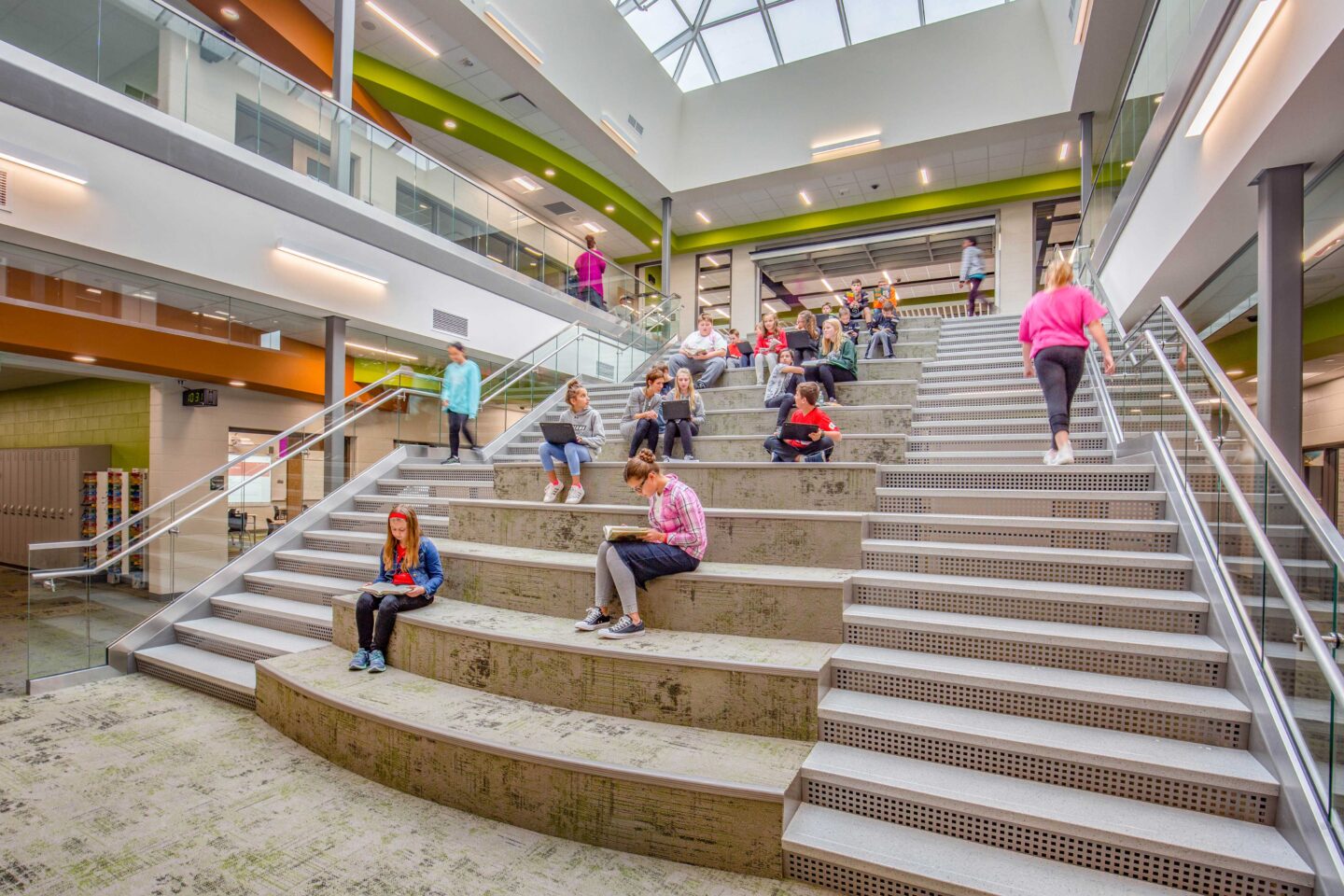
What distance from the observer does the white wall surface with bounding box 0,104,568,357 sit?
5453 mm

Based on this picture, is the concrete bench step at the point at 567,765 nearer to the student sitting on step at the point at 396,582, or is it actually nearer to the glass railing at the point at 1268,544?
the student sitting on step at the point at 396,582

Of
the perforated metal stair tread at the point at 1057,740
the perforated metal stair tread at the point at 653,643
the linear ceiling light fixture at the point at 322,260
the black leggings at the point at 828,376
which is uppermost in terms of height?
the linear ceiling light fixture at the point at 322,260

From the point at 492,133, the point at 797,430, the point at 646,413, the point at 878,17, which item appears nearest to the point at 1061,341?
the point at 797,430

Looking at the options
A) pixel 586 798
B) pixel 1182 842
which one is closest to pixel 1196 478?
pixel 1182 842

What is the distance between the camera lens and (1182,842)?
2123mm

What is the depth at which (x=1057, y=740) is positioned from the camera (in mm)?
2572

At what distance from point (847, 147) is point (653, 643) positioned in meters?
13.4

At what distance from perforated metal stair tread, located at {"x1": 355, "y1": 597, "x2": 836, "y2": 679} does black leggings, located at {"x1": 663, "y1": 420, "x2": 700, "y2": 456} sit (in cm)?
244

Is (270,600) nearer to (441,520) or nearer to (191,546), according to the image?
(191,546)

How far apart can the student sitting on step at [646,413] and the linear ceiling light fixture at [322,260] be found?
419cm

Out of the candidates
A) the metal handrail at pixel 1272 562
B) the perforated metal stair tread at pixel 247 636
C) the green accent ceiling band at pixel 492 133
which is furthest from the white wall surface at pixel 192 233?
the metal handrail at pixel 1272 562

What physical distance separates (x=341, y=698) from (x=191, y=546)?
3.24 metres

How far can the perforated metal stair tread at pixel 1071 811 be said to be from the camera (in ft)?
6.79

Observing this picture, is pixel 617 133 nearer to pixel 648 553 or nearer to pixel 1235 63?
pixel 1235 63
